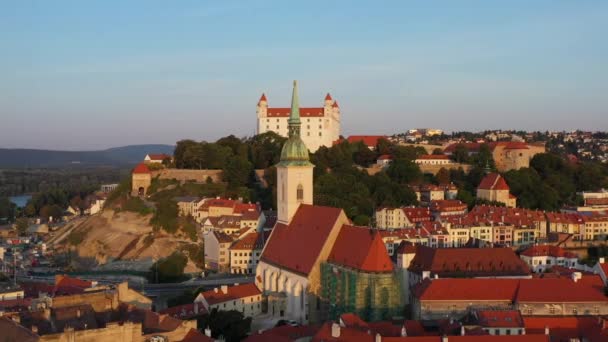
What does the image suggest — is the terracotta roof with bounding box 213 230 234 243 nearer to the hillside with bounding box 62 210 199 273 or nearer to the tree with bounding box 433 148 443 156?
the hillside with bounding box 62 210 199 273

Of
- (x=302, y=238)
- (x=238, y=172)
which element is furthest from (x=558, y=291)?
(x=238, y=172)

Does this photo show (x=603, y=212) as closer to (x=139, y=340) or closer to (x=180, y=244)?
(x=180, y=244)

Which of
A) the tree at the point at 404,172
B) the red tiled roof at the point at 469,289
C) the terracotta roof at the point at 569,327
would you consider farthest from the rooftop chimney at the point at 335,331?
the tree at the point at 404,172

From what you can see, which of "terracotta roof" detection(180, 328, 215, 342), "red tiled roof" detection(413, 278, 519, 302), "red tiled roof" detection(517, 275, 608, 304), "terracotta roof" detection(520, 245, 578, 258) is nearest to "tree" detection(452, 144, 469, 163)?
"terracotta roof" detection(520, 245, 578, 258)

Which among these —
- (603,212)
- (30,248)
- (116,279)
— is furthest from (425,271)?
(30,248)

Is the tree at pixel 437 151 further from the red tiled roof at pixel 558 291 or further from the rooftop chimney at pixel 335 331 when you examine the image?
the rooftop chimney at pixel 335 331

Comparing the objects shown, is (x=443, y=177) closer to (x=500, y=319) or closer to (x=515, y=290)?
(x=515, y=290)

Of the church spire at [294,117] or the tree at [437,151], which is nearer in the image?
the church spire at [294,117]
